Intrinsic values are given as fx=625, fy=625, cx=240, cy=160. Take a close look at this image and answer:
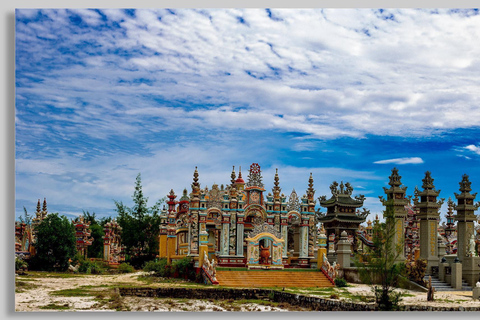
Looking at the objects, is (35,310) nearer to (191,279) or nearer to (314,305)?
(314,305)

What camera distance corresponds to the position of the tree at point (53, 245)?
29078 mm

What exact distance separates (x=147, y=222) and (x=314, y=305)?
22533 millimetres

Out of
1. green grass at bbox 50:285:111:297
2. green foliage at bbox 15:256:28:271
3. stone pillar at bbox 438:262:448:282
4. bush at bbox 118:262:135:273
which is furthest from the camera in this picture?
bush at bbox 118:262:135:273

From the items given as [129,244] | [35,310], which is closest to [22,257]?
[129,244]

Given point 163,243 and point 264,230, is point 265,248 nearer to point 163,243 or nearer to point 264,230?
point 264,230

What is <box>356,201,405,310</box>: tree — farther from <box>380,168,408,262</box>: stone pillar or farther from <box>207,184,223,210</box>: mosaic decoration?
<box>207,184,223,210</box>: mosaic decoration

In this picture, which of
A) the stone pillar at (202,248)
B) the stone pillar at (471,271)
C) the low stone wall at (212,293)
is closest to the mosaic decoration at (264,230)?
the stone pillar at (202,248)

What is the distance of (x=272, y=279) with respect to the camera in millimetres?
25422

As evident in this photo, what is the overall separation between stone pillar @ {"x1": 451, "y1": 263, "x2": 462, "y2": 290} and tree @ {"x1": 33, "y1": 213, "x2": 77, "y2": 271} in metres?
17.2

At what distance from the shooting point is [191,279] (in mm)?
26250

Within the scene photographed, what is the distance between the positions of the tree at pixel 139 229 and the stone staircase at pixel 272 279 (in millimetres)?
13515

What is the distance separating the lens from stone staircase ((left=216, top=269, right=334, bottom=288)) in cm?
2454

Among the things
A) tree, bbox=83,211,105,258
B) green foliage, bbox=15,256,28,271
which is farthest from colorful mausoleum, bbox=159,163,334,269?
tree, bbox=83,211,105,258

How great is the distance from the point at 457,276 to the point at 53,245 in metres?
17.9
